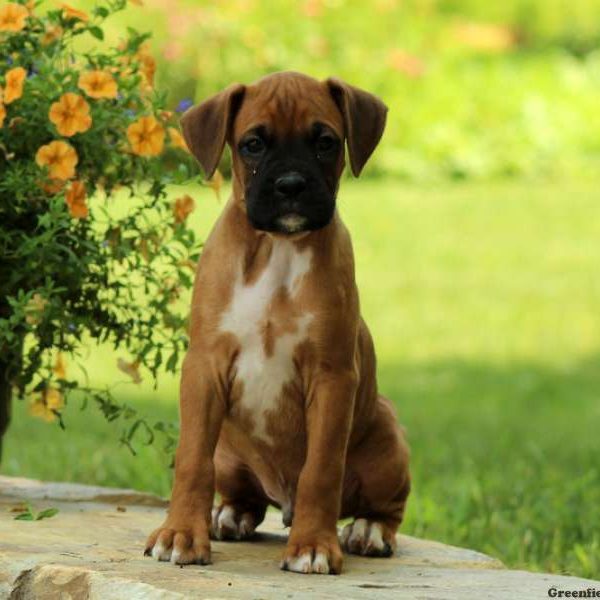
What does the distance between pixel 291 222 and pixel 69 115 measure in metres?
1.05

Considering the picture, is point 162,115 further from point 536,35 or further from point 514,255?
point 536,35

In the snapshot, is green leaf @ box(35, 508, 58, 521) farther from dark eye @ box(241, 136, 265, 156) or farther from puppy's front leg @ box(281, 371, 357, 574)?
dark eye @ box(241, 136, 265, 156)

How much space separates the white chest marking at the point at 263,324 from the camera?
12.7 ft

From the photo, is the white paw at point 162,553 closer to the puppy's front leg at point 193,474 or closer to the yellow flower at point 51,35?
the puppy's front leg at point 193,474

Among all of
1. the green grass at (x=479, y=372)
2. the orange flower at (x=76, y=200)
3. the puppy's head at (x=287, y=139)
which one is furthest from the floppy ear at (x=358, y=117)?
the green grass at (x=479, y=372)

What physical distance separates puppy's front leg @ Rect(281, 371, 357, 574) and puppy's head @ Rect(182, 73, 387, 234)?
46 cm

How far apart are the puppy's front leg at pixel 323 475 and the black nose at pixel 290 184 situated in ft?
1.68

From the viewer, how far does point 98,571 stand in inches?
138

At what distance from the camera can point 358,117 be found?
397cm

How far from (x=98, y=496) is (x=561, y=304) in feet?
24.2

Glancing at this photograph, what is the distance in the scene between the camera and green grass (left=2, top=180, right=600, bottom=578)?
618 centimetres

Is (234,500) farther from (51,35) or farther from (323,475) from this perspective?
(51,35)

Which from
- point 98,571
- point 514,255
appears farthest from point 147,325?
point 514,255

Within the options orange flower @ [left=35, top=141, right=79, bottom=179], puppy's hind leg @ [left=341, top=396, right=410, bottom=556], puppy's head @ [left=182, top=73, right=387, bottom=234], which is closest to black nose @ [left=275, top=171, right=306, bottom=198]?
puppy's head @ [left=182, top=73, right=387, bottom=234]
